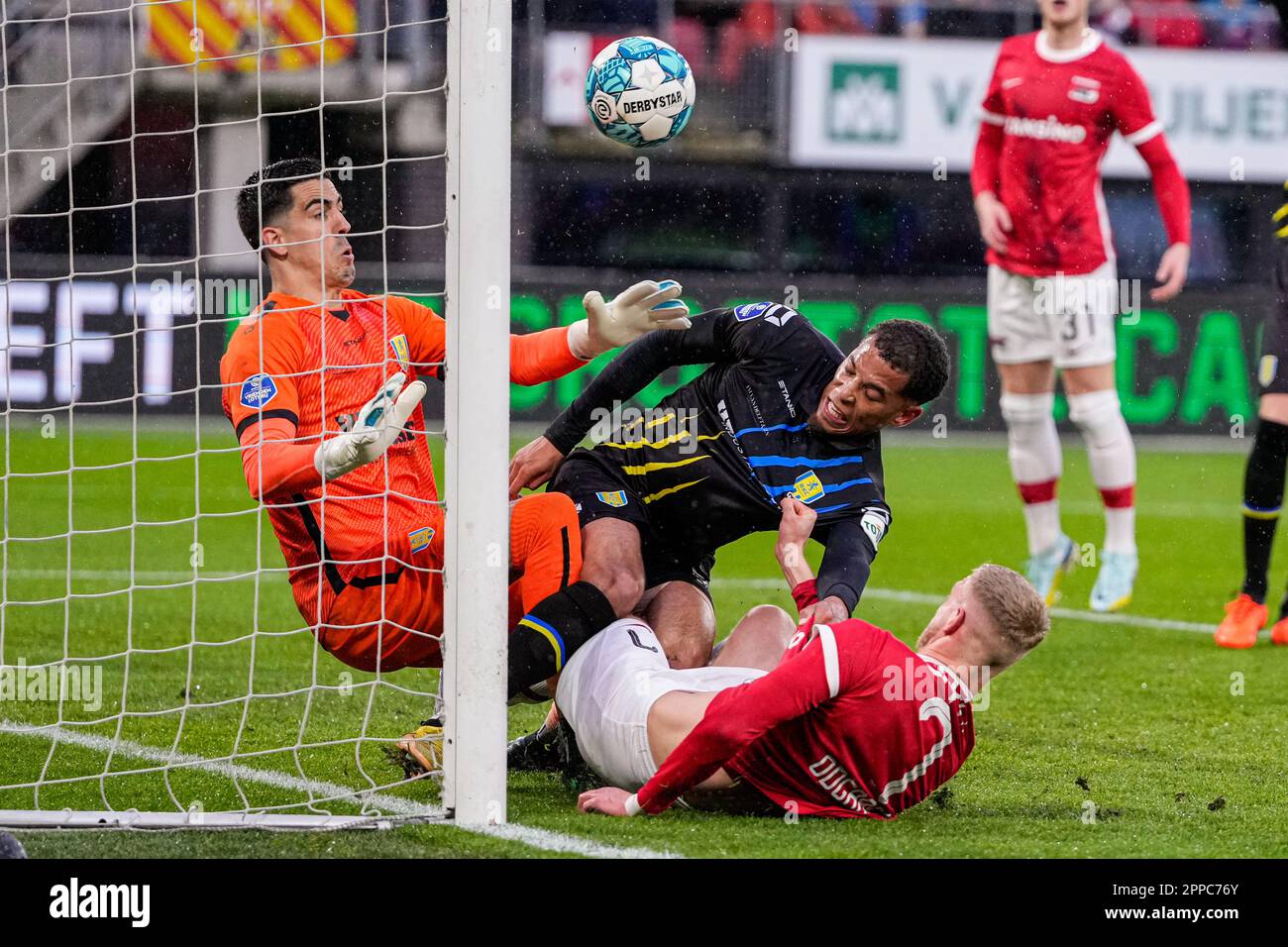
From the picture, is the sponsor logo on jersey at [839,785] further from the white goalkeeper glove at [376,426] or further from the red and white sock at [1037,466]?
the red and white sock at [1037,466]

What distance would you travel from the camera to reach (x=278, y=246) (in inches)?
183

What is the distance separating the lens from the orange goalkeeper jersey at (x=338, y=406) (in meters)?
4.30

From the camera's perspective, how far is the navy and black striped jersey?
4633mm

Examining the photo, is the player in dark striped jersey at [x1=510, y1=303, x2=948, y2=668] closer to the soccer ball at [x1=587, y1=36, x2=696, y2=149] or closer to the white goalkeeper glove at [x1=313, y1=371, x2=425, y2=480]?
the soccer ball at [x1=587, y1=36, x2=696, y2=149]

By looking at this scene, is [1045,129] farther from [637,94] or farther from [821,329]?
[821,329]

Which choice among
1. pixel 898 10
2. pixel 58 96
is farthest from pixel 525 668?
pixel 898 10

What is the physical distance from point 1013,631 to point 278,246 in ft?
7.36

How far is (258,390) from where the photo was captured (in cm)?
420

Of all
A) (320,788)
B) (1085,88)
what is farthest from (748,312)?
(1085,88)

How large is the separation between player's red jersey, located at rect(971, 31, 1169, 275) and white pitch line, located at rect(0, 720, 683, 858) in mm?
5278

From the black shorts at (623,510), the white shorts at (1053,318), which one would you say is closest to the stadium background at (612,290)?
the black shorts at (623,510)

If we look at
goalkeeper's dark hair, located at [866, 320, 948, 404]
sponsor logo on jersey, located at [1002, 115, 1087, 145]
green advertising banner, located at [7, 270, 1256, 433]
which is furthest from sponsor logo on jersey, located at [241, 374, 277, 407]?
green advertising banner, located at [7, 270, 1256, 433]

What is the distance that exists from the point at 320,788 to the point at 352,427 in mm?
918
